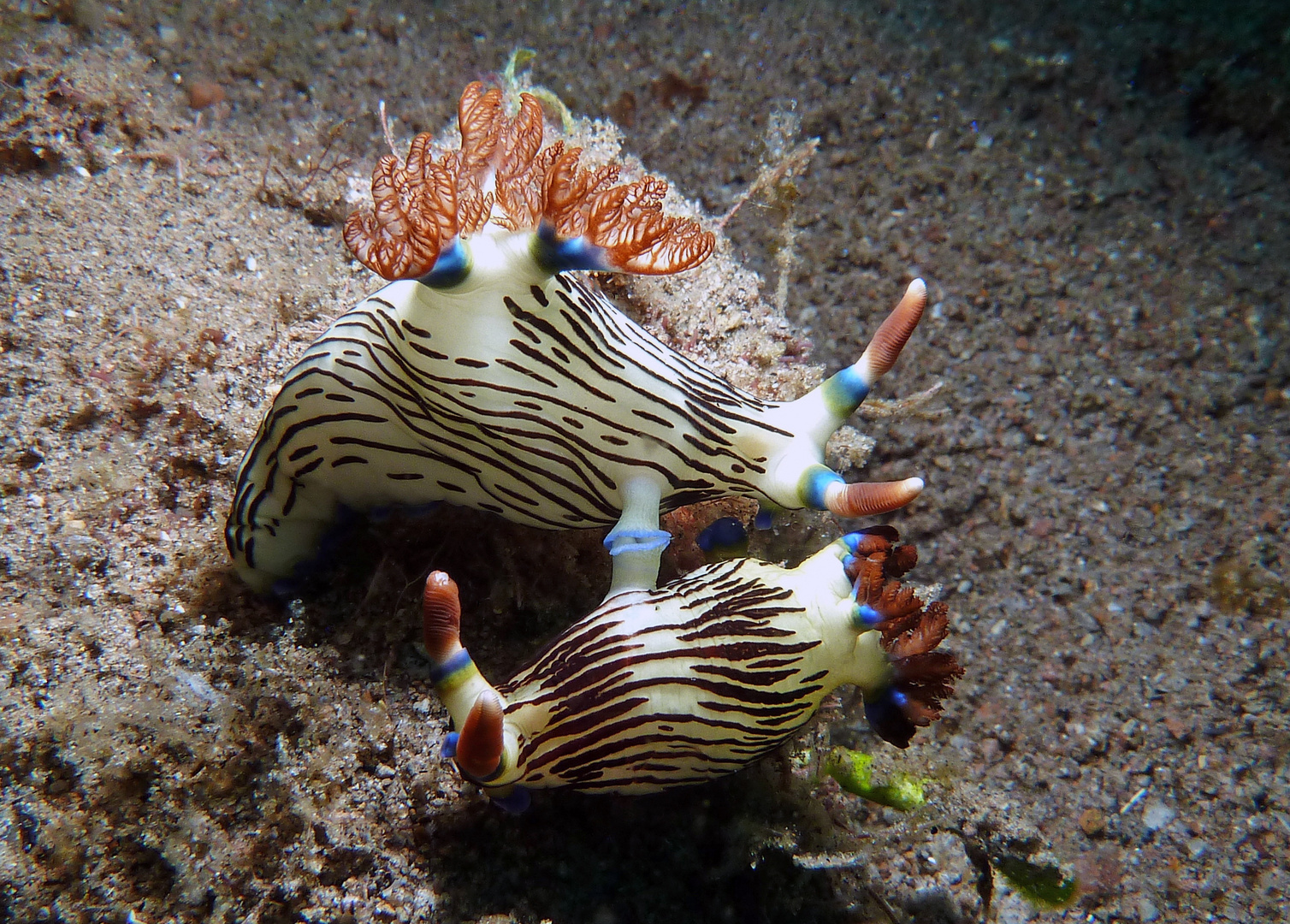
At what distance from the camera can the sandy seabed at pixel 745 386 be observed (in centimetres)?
238

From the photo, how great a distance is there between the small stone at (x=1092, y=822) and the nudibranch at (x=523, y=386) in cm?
215

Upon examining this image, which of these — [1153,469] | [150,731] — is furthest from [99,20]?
[1153,469]

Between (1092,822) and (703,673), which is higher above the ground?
(1092,822)

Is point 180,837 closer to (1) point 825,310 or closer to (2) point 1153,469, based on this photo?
(1) point 825,310

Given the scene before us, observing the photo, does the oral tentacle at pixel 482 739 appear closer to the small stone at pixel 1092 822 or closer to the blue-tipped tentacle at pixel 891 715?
the blue-tipped tentacle at pixel 891 715

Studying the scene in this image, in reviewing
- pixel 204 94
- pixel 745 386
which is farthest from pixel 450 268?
pixel 204 94

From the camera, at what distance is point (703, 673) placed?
7.25 feet

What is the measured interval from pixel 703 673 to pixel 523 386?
40.1 inches

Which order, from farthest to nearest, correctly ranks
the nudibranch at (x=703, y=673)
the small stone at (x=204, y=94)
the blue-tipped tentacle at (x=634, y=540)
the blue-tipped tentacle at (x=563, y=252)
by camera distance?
the small stone at (x=204, y=94)
the blue-tipped tentacle at (x=634, y=540)
the nudibranch at (x=703, y=673)
the blue-tipped tentacle at (x=563, y=252)

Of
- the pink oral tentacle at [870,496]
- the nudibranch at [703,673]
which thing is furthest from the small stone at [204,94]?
the pink oral tentacle at [870,496]

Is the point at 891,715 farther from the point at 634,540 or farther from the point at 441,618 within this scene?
the point at 441,618

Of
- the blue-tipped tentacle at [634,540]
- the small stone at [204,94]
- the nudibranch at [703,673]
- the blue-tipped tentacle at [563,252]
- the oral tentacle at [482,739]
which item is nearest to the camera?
the oral tentacle at [482,739]

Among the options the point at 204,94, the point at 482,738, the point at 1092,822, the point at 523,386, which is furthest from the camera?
the point at 204,94

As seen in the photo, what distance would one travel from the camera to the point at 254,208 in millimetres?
3725
